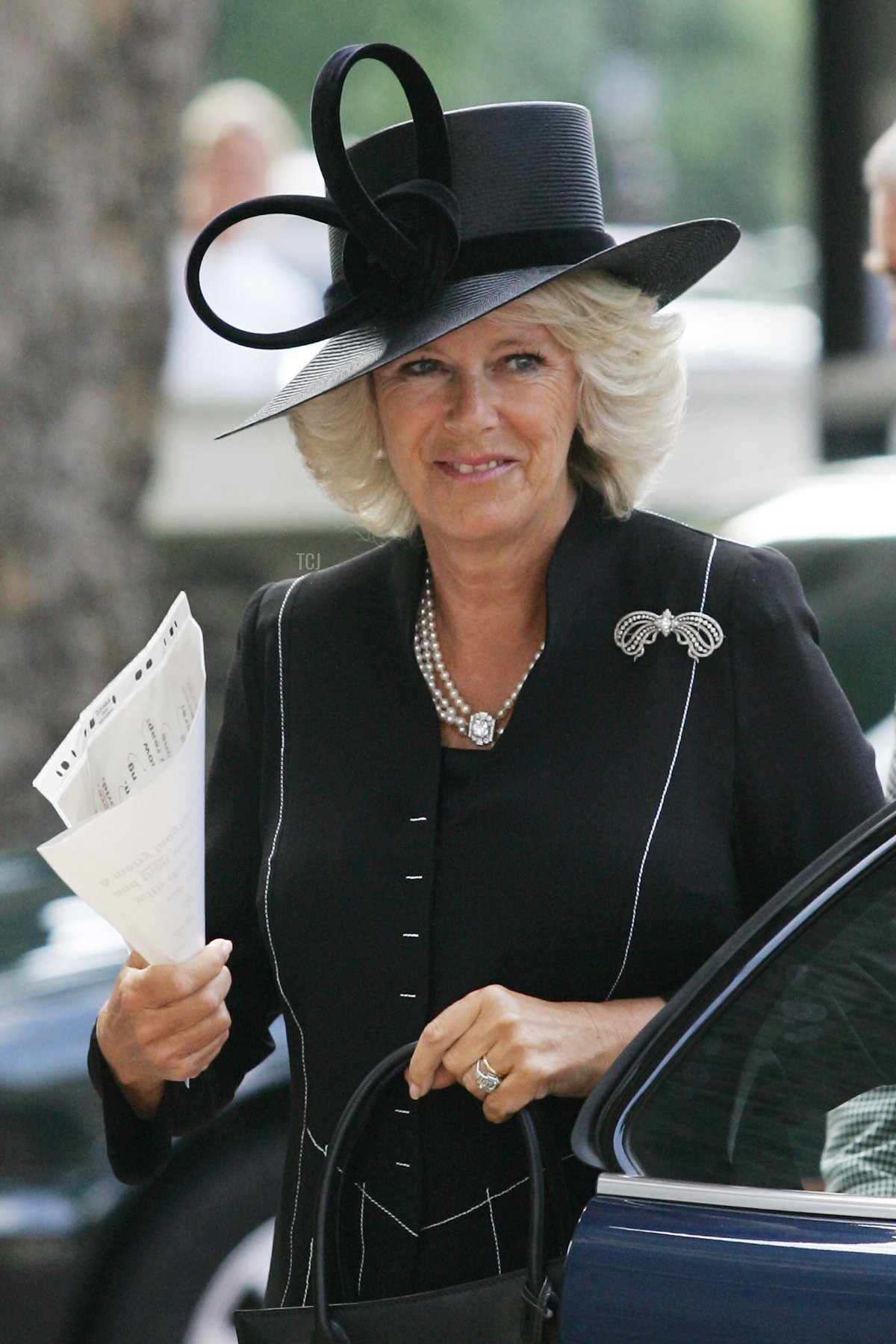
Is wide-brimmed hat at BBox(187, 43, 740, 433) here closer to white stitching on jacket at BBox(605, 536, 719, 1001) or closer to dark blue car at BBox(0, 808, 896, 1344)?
white stitching on jacket at BBox(605, 536, 719, 1001)

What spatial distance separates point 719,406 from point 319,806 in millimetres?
11448

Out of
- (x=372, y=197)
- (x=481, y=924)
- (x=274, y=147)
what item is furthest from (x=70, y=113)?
(x=481, y=924)

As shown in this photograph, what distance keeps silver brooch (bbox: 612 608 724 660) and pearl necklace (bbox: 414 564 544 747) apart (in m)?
0.09

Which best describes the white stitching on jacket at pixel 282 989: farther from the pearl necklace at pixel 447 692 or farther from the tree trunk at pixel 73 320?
the tree trunk at pixel 73 320

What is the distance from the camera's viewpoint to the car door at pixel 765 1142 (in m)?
1.48

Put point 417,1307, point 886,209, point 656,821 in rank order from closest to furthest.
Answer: point 417,1307 < point 656,821 < point 886,209

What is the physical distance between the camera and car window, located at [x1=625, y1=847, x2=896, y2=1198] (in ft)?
5.17

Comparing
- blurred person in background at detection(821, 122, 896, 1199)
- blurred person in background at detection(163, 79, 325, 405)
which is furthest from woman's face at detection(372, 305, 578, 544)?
blurred person in background at detection(163, 79, 325, 405)

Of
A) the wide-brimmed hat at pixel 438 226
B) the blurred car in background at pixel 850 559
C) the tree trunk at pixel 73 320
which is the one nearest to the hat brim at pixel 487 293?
the wide-brimmed hat at pixel 438 226

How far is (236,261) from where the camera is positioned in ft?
24.4

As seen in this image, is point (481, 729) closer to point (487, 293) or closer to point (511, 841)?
point (511, 841)

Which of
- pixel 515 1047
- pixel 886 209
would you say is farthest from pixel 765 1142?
pixel 886 209

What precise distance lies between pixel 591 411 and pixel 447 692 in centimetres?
33

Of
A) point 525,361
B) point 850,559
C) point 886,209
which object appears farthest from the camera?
point 850,559
